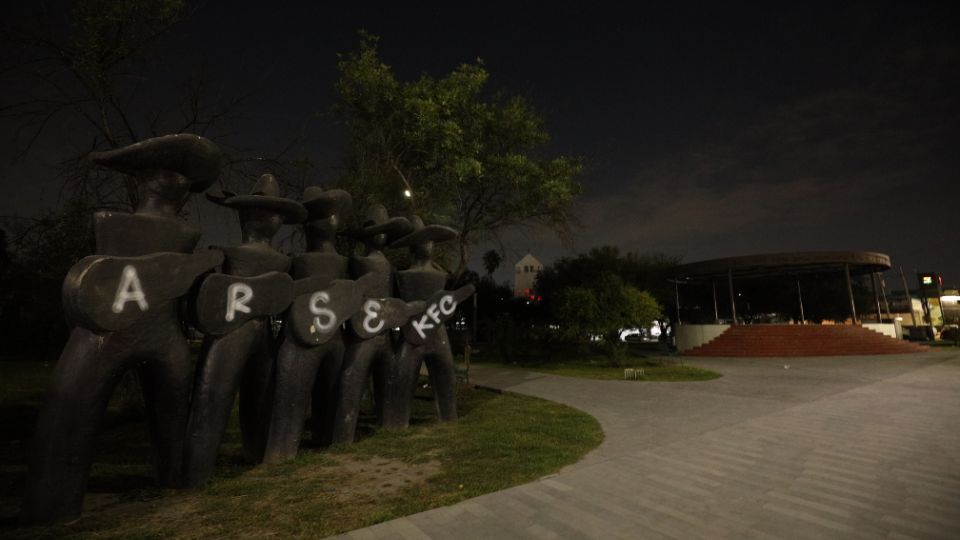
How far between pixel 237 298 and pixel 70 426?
5.58 ft

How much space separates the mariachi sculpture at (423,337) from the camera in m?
7.16

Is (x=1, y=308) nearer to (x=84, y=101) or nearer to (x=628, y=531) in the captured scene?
(x=84, y=101)

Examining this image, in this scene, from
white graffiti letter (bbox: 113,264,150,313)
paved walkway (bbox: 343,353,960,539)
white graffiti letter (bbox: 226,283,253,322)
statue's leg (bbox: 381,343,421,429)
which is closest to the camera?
paved walkway (bbox: 343,353,960,539)

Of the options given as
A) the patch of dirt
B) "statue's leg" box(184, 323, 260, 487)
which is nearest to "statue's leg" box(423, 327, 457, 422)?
the patch of dirt

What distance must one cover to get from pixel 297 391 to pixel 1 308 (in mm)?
34794

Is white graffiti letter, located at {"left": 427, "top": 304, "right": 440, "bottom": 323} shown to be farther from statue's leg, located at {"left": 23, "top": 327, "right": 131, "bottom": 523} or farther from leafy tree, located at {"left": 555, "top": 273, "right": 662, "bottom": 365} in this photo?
leafy tree, located at {"left": 555, "top": 273, "right": 662, "bottom": 365}

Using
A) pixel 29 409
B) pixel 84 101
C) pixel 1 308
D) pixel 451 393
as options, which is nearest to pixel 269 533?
pixel 451 393

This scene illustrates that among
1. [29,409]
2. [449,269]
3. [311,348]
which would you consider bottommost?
[29,409]

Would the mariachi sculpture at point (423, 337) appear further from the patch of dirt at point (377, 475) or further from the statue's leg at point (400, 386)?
the patch of dirt at point (377, 475)

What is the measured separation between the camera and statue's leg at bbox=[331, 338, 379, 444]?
20.6 ft

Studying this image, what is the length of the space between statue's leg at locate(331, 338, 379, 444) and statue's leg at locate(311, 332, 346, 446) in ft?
0.22

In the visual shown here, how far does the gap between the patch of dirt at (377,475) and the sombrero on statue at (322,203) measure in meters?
3.16

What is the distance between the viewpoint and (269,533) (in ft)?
11.5

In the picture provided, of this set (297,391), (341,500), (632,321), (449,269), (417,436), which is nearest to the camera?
(341,500)
